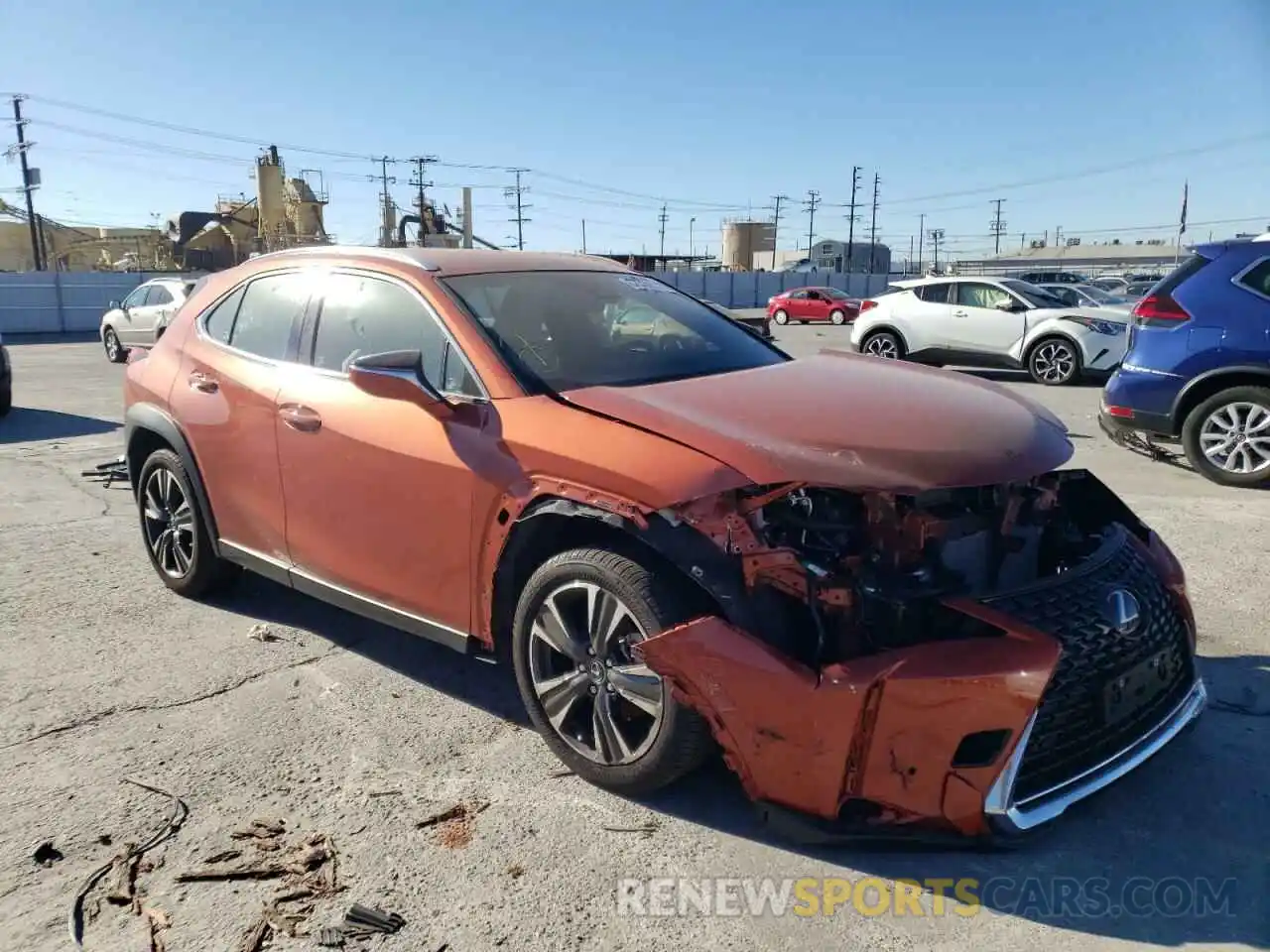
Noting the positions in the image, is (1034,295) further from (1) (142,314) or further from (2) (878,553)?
(1) (142,314)

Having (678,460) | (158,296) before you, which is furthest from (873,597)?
(158,296)

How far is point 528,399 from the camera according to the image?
10.3 ft

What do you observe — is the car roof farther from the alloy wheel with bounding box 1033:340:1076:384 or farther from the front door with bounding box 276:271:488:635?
the alloy wheel with bounding box 1033:340:1076:384

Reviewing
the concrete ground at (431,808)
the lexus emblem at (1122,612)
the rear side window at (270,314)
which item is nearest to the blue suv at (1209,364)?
the concrete ground at (431,808)

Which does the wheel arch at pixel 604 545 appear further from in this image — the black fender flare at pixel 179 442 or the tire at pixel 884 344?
the tire at pixel 884 344

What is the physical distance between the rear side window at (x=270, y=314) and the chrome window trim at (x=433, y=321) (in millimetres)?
151

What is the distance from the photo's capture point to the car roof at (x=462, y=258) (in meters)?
3.80

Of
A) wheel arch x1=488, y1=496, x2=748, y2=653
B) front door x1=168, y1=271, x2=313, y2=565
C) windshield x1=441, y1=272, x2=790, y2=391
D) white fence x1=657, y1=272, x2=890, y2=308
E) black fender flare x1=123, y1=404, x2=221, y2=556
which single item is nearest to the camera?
wheel arch x1=488, y1=496, x2=748, y2=653

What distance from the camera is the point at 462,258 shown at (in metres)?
3.95

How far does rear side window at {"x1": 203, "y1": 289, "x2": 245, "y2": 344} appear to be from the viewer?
4426 millimetres

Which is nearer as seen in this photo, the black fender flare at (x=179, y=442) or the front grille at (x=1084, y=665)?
the front grille at (x=1084, y=665)

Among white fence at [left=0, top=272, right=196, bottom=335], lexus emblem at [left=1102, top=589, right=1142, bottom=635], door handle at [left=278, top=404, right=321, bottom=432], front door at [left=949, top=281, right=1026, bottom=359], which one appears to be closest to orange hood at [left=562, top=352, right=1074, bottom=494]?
lexus emblem at [left=1102, top=589, right=1142, bottom=635]

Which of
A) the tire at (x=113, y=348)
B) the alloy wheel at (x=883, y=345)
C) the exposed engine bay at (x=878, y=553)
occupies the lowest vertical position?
the tire at (x=113, y=348)

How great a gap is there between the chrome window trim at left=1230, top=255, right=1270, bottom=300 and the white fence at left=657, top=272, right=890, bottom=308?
39761 millimetres
